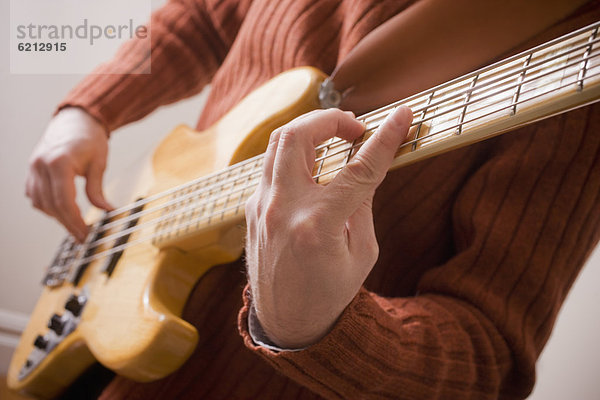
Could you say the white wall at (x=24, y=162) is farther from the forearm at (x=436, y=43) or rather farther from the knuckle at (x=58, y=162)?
the forearm at (x=436, y=43)

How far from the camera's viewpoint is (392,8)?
0.58m

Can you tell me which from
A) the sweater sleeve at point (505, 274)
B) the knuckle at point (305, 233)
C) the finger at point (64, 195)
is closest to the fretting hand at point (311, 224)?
the knuckle at point (305, 233)

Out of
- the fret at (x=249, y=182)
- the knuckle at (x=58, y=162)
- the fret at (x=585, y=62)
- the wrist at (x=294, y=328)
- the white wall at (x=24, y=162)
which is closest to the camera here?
the fret at (x=585, y=62)

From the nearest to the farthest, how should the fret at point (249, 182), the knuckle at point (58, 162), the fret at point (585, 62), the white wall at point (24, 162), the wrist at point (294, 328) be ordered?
the fret at point (585, 62)
the wrist at point (294, 328)
the fret at point (249, 182)
the knuckle at point (58, 162)
the white wall at point (24, 162)

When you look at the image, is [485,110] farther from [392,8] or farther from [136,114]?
[136,114]

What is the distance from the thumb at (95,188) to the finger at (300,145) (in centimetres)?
59

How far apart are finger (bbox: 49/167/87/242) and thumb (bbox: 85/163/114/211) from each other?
4 cm

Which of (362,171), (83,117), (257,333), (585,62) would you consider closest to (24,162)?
(83,117)

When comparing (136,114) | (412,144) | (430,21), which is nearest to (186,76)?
(136,114)

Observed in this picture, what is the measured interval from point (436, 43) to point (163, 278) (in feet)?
1.46

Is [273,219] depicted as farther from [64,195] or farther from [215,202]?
[64,195]

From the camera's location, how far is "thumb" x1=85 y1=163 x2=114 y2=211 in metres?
0.84

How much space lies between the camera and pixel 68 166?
2.60ft

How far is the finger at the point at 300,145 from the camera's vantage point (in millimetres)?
357
